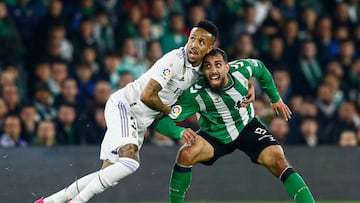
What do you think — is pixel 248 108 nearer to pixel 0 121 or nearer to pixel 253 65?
pixel 253 65

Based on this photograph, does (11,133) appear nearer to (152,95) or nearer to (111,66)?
(111,66)

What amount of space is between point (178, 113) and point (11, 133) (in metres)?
3.33

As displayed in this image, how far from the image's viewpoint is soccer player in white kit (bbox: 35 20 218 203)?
10953mm

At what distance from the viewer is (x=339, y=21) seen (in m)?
17.6

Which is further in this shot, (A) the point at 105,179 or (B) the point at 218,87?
(B) the point at 218,87

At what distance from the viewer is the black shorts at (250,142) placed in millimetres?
11773

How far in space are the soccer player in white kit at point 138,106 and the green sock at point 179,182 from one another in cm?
49

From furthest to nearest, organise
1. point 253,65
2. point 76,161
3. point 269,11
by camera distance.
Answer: point 269,11
point 76,161
point 253,65

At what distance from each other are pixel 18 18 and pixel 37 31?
0.30 m

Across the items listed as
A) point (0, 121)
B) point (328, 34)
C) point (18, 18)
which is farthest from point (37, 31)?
point (328, 34)

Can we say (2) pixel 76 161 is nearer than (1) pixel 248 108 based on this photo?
No

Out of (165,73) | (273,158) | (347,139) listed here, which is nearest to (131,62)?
(347,139)

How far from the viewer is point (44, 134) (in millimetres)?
14656

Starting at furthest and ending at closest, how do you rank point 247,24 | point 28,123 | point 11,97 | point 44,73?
point 247,24, point 44,73, point 11,97, point 28,123
